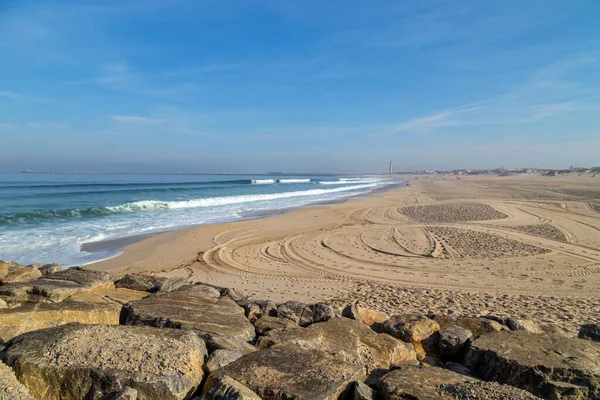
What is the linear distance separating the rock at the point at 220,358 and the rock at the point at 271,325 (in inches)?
30.9

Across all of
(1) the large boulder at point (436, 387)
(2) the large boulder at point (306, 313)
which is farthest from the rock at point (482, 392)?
(2) the large boulder at point (306, 313)

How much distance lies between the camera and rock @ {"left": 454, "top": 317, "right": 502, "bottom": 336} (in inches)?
177

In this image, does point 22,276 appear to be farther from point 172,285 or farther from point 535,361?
point 535,361

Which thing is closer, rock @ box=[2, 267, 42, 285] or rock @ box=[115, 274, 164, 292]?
rock @ box=[2, 267, 42, 285]

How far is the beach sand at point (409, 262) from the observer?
7258 mm

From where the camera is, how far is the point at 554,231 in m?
14.0

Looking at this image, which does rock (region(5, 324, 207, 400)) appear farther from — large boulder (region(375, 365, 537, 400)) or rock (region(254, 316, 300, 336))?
large boulder (region(375, 365, 537, 400))

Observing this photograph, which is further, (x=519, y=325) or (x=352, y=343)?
(x=519, y=325)

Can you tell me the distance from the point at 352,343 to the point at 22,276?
636 cm

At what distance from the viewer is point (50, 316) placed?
4.00m

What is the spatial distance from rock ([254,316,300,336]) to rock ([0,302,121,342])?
6.32 ft

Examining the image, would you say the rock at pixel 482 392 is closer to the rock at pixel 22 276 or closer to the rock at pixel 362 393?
the rock at pixel 362 393

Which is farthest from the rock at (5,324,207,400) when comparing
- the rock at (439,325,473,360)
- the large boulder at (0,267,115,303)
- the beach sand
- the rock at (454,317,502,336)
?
the beach sand

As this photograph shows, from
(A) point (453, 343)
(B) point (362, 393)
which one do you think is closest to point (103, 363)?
(B) point (362, 393)
